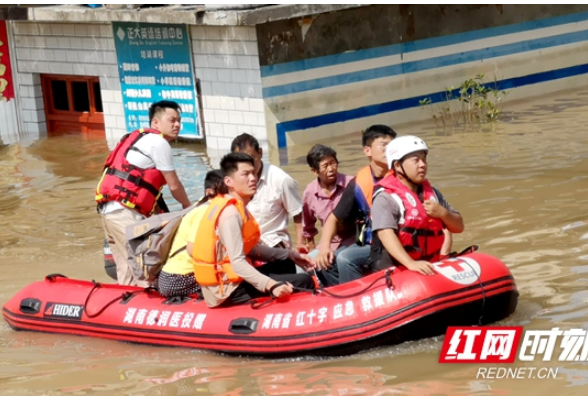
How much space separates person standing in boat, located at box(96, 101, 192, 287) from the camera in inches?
280

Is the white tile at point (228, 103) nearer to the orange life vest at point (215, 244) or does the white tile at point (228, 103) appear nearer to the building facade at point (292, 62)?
the building facade at point (292, 62)

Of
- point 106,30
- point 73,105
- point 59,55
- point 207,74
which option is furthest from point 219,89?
point 73,105

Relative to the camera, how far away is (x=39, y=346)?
6801 millimetres

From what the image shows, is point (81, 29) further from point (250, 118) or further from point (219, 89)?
point (250, 118)

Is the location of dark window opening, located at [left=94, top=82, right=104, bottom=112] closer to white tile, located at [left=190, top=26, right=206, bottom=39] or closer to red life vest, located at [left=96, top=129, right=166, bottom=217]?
white tile, located at [left=190, top=26, right=206, bottom=39]

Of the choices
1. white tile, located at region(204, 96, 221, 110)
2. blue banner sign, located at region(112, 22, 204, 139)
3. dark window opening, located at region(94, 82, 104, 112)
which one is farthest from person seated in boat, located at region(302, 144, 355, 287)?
dark window opening, located at region(94, 82, 104, 112)

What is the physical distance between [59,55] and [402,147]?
10.7 m

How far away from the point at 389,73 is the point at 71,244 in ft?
Result: 21.0

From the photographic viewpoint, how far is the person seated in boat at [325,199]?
21.8 feet

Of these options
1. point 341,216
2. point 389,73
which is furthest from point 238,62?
point 341,216

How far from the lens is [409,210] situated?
5.90 m

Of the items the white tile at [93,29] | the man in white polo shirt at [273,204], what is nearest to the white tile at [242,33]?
the white tile at [93,29]

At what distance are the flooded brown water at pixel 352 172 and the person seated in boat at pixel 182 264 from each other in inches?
16.6

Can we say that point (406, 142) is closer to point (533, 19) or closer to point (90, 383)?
point (90, 383)
